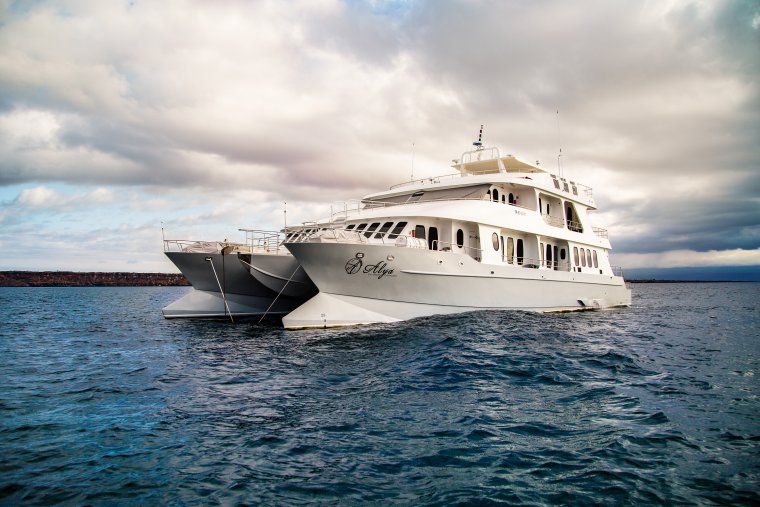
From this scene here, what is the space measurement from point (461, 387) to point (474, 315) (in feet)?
29.1

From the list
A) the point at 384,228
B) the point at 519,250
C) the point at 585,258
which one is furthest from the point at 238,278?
the point at 585,258

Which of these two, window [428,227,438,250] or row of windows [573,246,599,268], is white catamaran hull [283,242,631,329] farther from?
row of windows [573,246,599,268]

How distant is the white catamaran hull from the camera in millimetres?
16266

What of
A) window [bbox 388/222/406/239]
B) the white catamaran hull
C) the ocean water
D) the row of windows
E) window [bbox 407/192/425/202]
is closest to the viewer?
the ocean water

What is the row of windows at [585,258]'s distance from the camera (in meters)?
24.8

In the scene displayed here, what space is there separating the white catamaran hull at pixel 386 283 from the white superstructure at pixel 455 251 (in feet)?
0.12

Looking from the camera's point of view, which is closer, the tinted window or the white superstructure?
the white superstructure

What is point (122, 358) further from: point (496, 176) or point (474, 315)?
point (496, 176)

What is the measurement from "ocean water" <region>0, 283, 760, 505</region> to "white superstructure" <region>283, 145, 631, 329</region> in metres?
3.23

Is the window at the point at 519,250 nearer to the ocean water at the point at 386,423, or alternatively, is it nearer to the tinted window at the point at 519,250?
the tinted window at the point at 519,250

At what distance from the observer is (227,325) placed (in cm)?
2025

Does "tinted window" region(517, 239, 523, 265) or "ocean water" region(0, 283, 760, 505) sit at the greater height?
"tinted window" region(517, 239, 523, 265)

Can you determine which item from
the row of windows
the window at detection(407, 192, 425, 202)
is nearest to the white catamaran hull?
the window at detection(407, 192, 425, 202)

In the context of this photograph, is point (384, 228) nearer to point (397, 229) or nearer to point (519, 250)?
point (397, 229)
